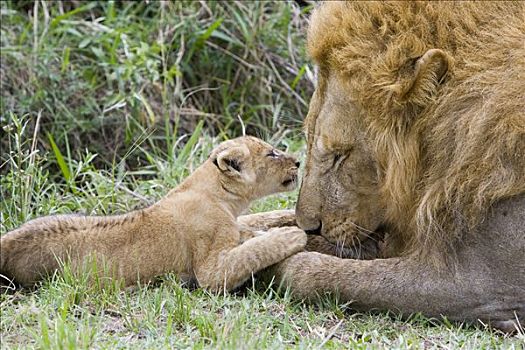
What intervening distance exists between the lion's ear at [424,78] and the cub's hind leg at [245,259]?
32.0 inches

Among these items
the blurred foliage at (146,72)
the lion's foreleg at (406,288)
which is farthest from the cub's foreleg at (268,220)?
the blurred foliage at (146,72)

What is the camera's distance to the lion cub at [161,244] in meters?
4.50

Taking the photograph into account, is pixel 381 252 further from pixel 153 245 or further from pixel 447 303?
pixel 153 245

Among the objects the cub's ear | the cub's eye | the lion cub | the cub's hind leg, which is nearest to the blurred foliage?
the cub's eye

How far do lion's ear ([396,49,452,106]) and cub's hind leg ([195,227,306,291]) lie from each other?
2.66 ft

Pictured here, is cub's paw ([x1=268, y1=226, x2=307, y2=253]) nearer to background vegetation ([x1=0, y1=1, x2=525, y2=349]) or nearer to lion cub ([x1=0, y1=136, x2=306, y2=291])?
lion cub ([x1=0, y1=136, x2=306, y2=291])

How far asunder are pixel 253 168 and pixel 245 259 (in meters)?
0.54

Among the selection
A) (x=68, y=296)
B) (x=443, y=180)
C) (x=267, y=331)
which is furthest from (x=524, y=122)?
(x=68, y=296)

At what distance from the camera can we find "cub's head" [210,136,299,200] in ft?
15.8

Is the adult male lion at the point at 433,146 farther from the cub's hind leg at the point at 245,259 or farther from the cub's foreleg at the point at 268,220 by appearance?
the cub's foreleg at the point at 268,220

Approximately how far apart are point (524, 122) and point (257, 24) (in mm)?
4506

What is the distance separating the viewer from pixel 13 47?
25.2 feet

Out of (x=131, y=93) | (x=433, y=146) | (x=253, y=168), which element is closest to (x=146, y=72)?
(x=131, y=93)

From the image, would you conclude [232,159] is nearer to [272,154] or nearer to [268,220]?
[272,154]
